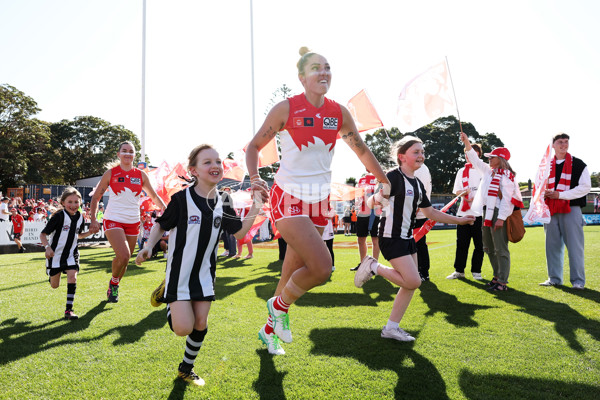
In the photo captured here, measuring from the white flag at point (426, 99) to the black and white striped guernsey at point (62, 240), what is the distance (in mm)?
4720

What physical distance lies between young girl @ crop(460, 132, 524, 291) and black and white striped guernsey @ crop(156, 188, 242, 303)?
4572 mm

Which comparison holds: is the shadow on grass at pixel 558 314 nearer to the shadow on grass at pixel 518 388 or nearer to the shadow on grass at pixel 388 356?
the shadow on grass at pixel 518 388

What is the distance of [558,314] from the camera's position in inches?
179

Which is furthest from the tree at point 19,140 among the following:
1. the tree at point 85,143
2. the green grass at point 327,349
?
the green grass at point 327,349

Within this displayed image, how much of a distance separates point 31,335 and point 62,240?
5.21 ft

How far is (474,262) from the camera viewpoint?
7.42 metres

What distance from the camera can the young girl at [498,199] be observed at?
20.0ft

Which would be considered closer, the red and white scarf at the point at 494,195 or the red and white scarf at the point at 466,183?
the red and white scarf at the point at 494,195

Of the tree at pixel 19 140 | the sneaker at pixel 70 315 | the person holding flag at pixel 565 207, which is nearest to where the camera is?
the sneaker at pixel 70 315

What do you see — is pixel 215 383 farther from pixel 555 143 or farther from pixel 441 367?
pixel 555 143

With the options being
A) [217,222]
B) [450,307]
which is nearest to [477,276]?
[450,307]

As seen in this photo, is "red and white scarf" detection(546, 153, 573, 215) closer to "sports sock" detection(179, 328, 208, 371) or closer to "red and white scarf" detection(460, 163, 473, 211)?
"red and white scarf" detection(460, 163, 473, 211)

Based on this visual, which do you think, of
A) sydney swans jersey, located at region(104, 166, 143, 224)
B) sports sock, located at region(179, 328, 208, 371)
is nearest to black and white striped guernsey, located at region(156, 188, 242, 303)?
sports sock, located at region(179, 328, 208, 371)

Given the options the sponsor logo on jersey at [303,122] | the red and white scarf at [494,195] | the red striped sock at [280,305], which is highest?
the sponsor logo on jersey at [303,122]
